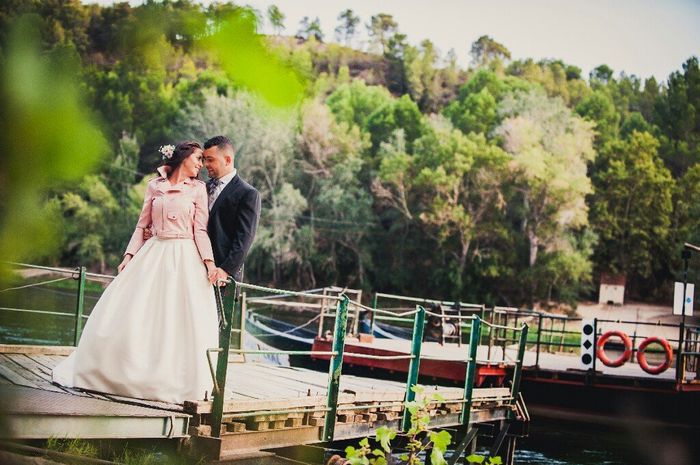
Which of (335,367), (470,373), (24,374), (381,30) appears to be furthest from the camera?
(470,373)

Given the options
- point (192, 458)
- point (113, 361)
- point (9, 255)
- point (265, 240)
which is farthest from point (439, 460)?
point (265, 240)

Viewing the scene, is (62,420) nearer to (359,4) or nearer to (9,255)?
(359,4)

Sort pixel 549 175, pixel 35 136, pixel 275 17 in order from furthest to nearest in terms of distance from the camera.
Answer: pixel 549 175, pixel 275 17, pixel 35 136

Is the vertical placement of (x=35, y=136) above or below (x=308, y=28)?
below

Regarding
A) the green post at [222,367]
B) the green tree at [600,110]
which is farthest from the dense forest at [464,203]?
the green post at [222,367]

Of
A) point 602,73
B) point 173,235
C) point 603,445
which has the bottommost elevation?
point 603,445

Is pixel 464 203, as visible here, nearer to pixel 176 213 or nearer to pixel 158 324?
pixel 176 213

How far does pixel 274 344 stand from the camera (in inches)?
818

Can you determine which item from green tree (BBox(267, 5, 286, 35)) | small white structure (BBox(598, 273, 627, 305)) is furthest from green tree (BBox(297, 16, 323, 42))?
small white structure (BBox(598, 273, 627, 305))

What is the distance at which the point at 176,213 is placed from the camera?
4.92 m

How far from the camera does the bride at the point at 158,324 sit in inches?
183

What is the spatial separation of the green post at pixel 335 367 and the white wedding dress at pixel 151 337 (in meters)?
1.06

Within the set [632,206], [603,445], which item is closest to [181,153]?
[603,445]

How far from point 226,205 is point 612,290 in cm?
4564
